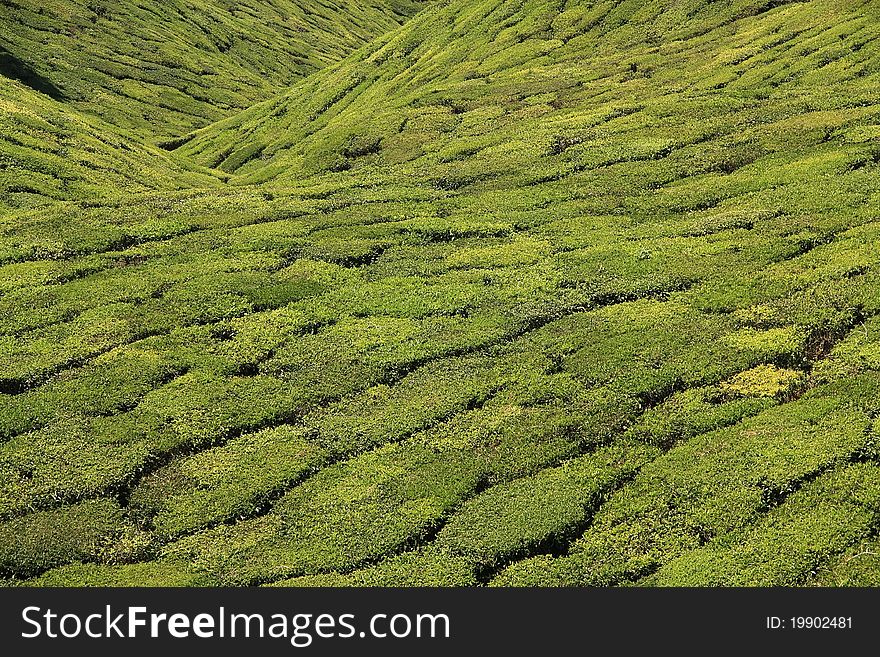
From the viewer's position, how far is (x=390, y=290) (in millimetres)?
32938

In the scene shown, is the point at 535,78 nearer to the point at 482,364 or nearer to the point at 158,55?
the point at 482,364

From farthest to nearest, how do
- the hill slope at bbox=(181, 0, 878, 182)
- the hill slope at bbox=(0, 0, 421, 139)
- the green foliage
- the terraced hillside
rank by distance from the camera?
the hill slope at bbox=(0, 0, 421, 139), the hill slope at bbox=(181, 0, 878, 182), the green foliage, the terraced hillside

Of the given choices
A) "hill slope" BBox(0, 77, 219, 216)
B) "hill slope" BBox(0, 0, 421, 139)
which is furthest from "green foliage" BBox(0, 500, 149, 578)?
"hill slope" BBox(0, 0, 421, 139)

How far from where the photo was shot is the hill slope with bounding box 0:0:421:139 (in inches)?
3570

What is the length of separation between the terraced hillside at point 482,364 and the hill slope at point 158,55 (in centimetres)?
4981

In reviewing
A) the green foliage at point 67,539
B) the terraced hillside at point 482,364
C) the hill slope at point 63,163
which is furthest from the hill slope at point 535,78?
the green foliage at point 67,539

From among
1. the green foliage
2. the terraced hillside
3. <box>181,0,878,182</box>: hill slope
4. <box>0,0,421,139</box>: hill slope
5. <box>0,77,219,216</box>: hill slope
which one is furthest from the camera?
<box>0,0,421,139</box>: hill slope

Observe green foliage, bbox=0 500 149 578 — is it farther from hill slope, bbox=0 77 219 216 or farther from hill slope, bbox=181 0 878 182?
hill slope, bbox=181 0 878 182

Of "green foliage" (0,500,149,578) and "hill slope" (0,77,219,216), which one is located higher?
"hill slope" (0,77,219,216)

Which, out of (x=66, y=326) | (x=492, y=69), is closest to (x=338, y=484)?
(x=66, y=326)

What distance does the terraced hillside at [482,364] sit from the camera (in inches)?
754

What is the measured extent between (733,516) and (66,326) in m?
24.6

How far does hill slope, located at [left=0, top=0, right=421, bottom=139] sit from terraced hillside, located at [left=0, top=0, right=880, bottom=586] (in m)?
49.8

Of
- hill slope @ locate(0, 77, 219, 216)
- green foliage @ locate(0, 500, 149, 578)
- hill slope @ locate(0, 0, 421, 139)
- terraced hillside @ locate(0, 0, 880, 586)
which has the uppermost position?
hill slope @ locate(0, 0, 421, 139)
